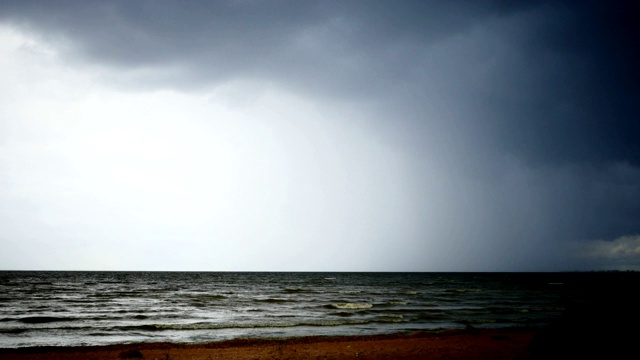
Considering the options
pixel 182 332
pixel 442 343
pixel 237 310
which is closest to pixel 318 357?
pixel 442 343

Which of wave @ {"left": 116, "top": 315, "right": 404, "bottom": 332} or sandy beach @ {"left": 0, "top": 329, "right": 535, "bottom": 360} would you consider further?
wave @ {"left": 116, "top": 315, "right": 404, "bottom": 332}

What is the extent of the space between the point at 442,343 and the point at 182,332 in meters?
14.9

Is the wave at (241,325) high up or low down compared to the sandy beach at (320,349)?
down

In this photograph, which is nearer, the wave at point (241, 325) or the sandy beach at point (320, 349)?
the sandy beach at point (320, 349)

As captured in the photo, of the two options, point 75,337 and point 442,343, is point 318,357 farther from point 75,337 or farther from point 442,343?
point 75,337

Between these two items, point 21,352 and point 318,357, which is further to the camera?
point 21,352

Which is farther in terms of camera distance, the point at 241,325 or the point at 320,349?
→ the point at 241,325

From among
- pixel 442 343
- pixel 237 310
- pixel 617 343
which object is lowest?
pixel 237 310

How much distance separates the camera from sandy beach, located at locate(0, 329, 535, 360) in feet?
45.2

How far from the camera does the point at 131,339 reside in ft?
63.6

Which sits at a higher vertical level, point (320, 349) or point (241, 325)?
point (320, 349)

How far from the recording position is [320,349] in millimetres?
15281

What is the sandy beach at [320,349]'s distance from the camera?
45.2 ft

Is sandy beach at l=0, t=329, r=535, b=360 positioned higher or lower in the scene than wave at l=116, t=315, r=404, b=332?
higher
